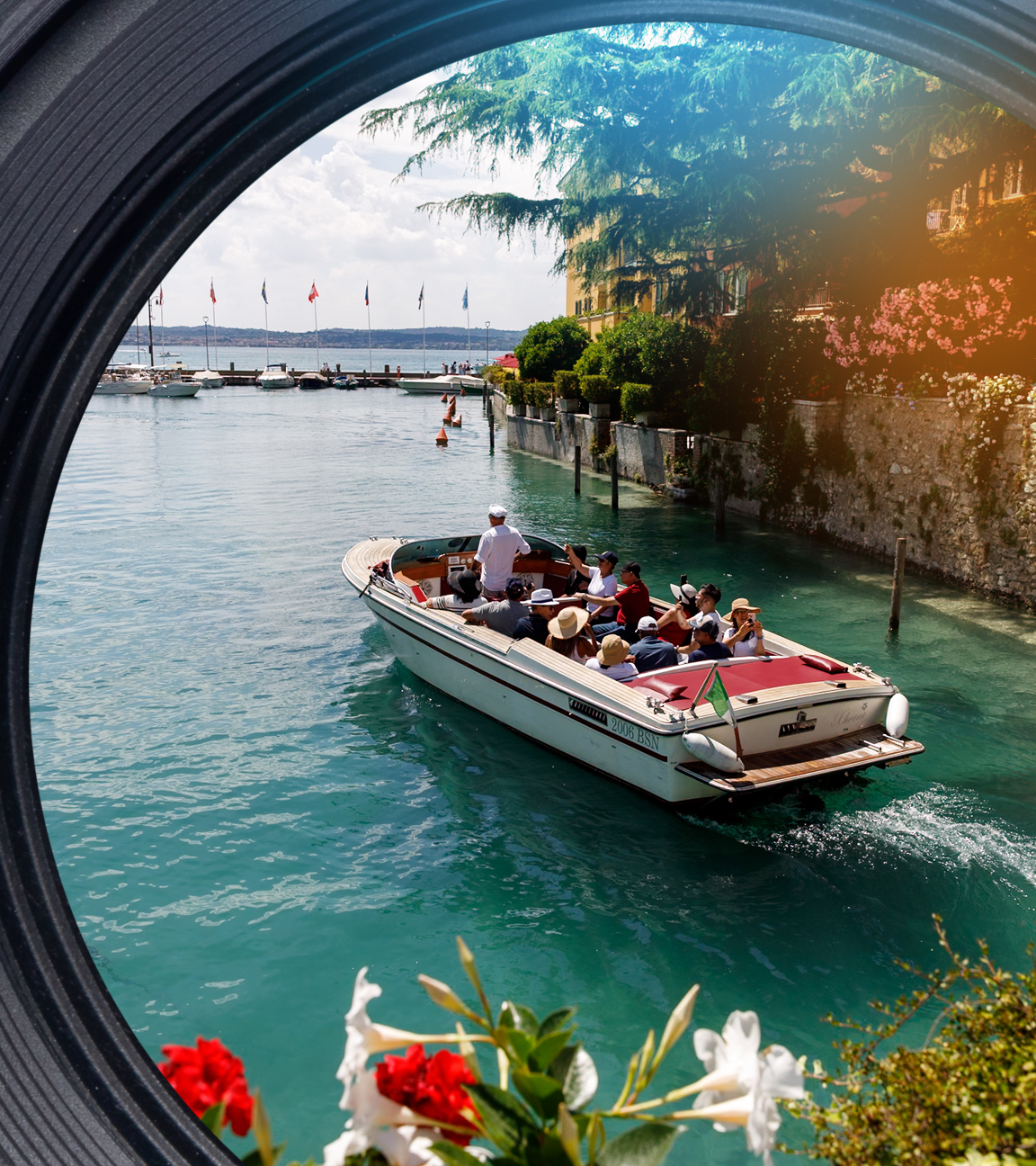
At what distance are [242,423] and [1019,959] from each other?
157 ft

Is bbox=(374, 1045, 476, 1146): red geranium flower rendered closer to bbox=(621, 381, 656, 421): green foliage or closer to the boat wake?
the boat wake

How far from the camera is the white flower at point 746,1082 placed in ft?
3.77

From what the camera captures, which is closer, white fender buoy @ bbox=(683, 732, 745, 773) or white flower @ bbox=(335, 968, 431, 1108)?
white flower @ bbox=(335, 968, 431, 1108)

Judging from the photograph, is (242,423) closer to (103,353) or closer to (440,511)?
(440,511)

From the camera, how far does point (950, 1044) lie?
89.7 inches

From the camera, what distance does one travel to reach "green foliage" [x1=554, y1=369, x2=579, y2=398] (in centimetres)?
3123

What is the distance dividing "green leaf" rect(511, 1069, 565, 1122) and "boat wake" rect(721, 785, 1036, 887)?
6.23m

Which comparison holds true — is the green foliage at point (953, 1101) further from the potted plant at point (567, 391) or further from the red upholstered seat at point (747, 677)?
the potted plant at point (567, 391)

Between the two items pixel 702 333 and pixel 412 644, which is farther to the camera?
pixel 702 333

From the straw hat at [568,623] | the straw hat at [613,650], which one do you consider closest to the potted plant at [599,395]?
the straw hat at [568,623]

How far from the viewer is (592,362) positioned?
2934 cm

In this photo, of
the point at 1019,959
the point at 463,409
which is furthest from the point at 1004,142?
the point at 463,409

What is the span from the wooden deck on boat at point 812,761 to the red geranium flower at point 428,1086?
568 centimetres

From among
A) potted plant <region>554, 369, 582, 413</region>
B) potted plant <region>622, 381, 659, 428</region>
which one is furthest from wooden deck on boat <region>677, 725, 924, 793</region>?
potted plant <region>554, 369, 582, 413</region>
